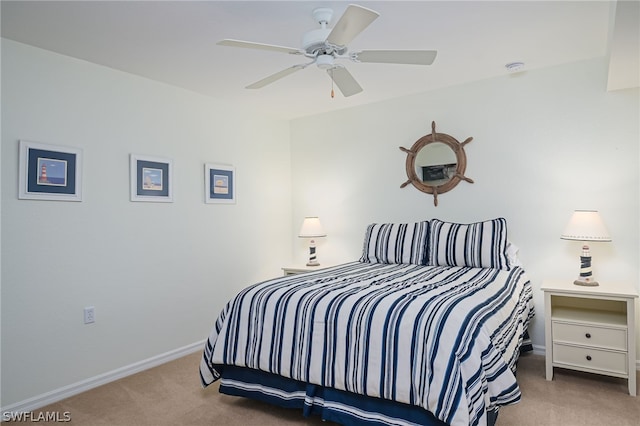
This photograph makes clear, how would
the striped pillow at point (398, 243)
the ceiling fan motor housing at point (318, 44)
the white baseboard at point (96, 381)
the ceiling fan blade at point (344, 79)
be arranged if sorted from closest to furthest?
the ceiling fan motor housing at point (318, 44) → the ceiling fan blade at point (344, 79) → the white baseboard at point (96, 381) → the striped pillow at point (398, 243)

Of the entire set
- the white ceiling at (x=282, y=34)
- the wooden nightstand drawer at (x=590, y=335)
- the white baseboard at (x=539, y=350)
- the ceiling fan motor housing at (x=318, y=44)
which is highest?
the white ceiling at (x=282, y=34)

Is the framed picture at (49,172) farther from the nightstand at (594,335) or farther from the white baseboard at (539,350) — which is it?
the white baseboard at (539,350)

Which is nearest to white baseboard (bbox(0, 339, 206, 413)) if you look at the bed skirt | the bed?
the bed

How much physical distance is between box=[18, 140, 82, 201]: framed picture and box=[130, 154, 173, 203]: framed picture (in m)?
0.41

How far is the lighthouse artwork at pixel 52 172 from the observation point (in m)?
2.64

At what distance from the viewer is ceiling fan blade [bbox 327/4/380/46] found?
1697 millimetres

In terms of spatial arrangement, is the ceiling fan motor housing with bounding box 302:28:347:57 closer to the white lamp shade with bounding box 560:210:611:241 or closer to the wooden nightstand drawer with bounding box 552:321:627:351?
the white lamp shade with bounding box 560:210:611:241

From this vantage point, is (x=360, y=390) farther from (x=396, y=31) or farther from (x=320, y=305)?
(x=396, y=31)

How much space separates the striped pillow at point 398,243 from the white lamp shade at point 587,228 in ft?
3.35

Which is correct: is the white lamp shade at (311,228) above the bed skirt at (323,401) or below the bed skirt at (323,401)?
above

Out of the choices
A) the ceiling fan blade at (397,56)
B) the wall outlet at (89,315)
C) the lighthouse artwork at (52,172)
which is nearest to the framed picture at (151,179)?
the lighthouse artwork at (52,172)

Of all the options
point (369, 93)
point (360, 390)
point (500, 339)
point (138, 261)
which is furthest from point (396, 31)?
point (138, 261)

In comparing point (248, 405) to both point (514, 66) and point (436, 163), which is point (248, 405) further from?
point (514, 66)

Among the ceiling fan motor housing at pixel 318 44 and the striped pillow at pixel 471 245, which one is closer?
the ceiling fan motor housing at pixel 318 44
